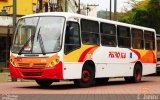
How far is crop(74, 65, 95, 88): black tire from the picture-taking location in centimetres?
2372

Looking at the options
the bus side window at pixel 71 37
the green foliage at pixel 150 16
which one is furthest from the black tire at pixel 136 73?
the green foliage at pixel 150 16

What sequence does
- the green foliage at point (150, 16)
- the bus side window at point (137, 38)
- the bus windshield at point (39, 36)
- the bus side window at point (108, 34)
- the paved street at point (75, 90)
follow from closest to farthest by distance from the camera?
the paved street at point (75, 90) < the bus windshield at point (39, 36) < the bus side window at point (108, 34) < the bus side window at point (137, 38) < the green foliage at point (150, 16)

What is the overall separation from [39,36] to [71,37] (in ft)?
4.01

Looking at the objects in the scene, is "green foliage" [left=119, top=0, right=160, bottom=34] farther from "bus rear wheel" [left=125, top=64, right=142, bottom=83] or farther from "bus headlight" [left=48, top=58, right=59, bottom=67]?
"bus headlight" [left=48, top=58, right=59, bottom=67]

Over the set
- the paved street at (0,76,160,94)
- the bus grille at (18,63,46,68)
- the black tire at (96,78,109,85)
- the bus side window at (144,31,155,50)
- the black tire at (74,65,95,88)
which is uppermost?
the bus side window at (144,31,155,50)

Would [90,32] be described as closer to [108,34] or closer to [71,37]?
[71,37]

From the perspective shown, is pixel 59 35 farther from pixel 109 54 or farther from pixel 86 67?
pixel 109 54

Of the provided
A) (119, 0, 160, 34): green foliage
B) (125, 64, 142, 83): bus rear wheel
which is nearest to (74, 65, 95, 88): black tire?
(125, 64, 142, 83): bus rear wheel

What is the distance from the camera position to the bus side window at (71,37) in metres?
22.7

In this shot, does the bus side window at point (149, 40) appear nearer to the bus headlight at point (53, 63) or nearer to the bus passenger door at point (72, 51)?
the bus passenger door at point (72, 51)

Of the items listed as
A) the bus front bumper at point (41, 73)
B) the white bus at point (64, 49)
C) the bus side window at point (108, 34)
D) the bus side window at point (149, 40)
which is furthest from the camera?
the bus side window at point (149, 40)

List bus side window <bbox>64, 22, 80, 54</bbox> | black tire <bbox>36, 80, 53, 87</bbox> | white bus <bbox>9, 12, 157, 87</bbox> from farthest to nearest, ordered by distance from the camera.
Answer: black tire <bbox>36, 80, 53, 87</bbox>
bus side window <bbox>64, 22, 80, 54</bbox>
white bus <bbox>9, 12, 157, 87</bbox>

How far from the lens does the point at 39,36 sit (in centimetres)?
2288

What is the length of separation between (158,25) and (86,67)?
38787 millimetres
